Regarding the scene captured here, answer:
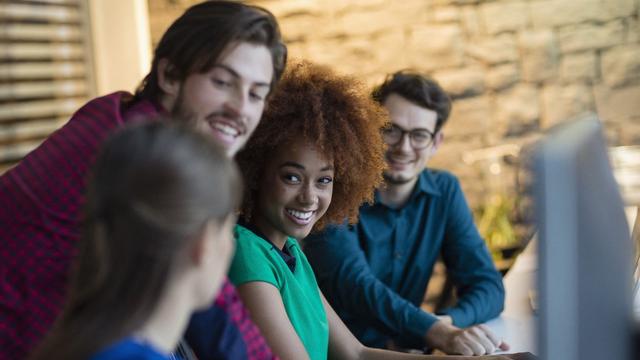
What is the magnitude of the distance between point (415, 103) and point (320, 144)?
34.3 inches

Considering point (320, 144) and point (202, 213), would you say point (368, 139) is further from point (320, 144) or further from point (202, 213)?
point (202, 213)

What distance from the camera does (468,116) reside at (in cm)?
451

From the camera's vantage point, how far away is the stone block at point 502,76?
14.6ft

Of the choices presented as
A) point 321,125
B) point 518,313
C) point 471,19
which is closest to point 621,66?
point 471,19

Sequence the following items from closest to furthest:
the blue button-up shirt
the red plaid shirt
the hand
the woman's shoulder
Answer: the woman's shoulder
the red plaid shirt
the hand
the blue button-up shirt

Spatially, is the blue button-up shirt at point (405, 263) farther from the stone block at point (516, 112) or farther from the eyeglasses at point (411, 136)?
the stone block at point (516, 112)

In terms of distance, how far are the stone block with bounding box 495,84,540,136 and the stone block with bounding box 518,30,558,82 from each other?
9 centimetres

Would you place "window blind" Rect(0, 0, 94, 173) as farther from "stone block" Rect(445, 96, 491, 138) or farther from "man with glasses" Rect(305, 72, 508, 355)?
"man with glasses" Rect(305, 72, 508, 355)

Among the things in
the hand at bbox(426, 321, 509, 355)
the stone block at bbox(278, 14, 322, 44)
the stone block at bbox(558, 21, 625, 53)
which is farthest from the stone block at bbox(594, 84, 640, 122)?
the hand at bbox(426, 321, 509, 355)

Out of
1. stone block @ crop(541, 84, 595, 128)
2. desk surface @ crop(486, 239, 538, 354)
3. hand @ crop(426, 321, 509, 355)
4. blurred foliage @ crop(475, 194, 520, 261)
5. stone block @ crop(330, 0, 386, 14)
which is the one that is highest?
stone block @ crop(330, 0, 386, 14)

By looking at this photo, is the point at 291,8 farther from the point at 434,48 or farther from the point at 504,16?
the point at 504,16

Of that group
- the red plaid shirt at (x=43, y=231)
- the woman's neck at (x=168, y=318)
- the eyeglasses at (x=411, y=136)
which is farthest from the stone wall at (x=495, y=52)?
the woman's neck at (x=168, y=318)

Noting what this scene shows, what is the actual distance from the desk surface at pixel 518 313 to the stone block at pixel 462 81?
1583 millimetres

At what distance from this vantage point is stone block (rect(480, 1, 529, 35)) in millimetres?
4395
